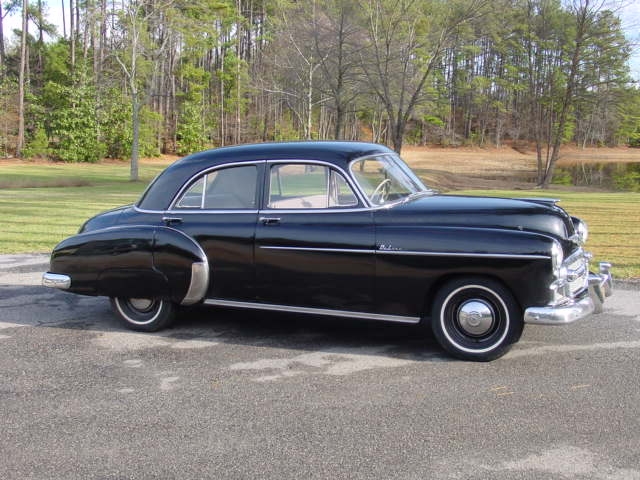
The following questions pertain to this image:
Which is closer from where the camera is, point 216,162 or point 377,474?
point 377,474

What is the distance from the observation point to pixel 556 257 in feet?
16.2

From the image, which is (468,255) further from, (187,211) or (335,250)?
(187,211)

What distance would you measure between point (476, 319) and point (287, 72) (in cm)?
3431

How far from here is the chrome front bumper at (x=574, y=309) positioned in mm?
4879

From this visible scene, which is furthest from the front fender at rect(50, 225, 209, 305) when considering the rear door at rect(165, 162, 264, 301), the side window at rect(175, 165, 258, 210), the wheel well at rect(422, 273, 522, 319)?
the wheel well at rect(422, 273, 522, 319)

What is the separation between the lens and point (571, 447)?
3.76 meters

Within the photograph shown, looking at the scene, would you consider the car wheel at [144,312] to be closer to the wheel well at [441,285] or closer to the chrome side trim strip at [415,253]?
the chrome side trim strip at [415,253]

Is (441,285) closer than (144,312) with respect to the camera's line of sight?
Yes

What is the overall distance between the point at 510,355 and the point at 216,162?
308 cm

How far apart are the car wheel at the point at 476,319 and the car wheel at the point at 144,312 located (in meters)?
2.51

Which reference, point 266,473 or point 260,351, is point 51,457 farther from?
point 260,351

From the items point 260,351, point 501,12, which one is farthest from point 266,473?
point 501,12

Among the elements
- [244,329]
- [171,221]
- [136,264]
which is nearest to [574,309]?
[244,329]

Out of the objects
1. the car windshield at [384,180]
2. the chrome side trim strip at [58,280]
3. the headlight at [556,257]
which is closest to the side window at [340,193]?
the car windshield at [384,180]
